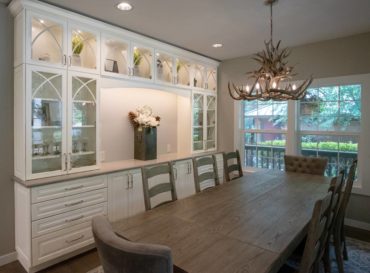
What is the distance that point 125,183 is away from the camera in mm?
3152

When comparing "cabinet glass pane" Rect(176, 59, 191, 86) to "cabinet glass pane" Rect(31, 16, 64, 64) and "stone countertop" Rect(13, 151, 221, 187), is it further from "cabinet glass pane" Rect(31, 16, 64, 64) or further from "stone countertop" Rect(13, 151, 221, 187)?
"cabinet glass pane" Rect(31, 16, 64, 64)

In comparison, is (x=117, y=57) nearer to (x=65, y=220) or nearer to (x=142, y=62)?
(x=142, y=62)

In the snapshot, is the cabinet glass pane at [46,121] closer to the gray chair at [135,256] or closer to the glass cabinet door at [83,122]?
the glass cabinet door at [83,122]

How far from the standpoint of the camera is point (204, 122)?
15.2ft

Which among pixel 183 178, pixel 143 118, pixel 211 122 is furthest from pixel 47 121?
pixel 211 122

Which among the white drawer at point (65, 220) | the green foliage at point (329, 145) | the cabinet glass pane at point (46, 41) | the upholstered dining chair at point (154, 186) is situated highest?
the cabinet glass pane at point (46, 41)

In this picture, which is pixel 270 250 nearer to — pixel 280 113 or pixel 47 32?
pixel 47 32

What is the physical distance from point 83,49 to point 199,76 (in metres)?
2.16

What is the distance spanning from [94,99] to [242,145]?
2.87 m

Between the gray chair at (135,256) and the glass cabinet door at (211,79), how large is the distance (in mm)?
4071

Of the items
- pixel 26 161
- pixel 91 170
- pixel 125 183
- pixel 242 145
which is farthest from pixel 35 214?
pixel 242 145

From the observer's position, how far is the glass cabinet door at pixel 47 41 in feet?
8.38

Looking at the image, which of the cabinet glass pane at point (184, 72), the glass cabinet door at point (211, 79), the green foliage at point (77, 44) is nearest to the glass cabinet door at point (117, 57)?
the green foliage at point (77, 44)

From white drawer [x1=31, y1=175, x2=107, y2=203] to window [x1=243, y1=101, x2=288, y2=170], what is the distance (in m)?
2.81
